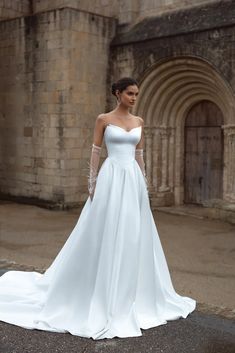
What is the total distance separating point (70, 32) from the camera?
9836 mm

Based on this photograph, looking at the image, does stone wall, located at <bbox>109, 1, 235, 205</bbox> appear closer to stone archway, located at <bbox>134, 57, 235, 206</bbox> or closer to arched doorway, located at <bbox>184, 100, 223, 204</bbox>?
stone archway, located at <bbox>134, 57, 235, 206</bbox>

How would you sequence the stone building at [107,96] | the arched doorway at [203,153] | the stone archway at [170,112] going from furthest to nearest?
the arched doorway at [203,153] → the stone building at [107,96] → the stone archway at [170,112]

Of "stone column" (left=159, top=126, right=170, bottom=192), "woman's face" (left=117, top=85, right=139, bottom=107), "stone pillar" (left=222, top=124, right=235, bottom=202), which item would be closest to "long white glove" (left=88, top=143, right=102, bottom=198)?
"woman's face" (left=117, top=85, right=139, bottom=107)

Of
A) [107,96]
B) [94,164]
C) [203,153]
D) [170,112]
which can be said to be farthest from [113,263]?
[107,96]

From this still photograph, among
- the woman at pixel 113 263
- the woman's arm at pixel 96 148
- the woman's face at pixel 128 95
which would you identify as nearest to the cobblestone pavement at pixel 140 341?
the woman at pixel 113 263

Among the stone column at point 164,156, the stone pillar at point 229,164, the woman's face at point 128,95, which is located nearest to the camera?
the woman's face at point 128,95

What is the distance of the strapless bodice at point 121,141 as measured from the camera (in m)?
3.64

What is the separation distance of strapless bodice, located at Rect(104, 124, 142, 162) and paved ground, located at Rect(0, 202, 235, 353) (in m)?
1.29

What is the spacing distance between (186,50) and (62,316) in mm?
6698

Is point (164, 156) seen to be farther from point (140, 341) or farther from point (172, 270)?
point (140, 341)

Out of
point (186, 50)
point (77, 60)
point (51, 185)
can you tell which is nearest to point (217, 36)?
point (186, 50)

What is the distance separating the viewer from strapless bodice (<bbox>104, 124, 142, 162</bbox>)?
3.64 m

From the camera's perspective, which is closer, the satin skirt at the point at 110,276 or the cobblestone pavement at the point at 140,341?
the cobblestone pavement at the point at 140,341

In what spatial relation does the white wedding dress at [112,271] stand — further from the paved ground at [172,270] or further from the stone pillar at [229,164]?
the stone pillar at [229,164]
